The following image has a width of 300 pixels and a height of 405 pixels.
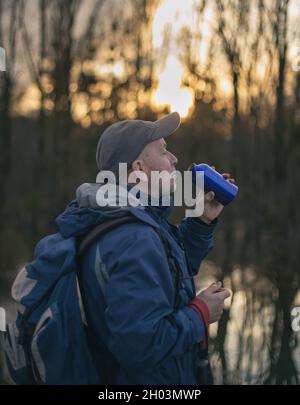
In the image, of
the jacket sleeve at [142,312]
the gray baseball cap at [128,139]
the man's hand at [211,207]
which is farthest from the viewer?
the man's hand at [211,207]

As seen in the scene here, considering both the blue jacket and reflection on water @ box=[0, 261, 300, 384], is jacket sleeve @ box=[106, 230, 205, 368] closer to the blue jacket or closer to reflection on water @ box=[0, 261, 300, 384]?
the blue jacket

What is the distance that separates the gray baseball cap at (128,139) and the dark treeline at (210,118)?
427cm

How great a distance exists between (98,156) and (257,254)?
31.9ft

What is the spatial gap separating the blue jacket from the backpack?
3cm

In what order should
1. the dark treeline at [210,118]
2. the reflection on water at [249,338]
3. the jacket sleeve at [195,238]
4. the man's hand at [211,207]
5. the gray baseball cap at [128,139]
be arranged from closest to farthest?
1. the gray baseball cap at [128,139]
2. the man's hand at [211,207]
3. the jacket sleeve at [195,238]
4. the reflection on water at [249,338]
5. the dark treeline at [210,118]

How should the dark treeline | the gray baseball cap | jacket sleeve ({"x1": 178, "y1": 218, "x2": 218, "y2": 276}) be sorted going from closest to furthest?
the gray baseball cap, jacket sleeve ({"x1": 178, "y1": 218, "x2": 218, "y2": 276}), the dark treeline

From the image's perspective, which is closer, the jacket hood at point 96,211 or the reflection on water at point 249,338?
the jacket hood at point 96,211

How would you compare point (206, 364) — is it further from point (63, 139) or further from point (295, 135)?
point (63, 139)

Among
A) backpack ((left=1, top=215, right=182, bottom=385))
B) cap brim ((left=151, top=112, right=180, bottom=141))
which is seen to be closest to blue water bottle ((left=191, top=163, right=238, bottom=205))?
cap brim ((left=151, top=112, right=180, bottom=141))

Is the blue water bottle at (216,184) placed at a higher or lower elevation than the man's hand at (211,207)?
higher

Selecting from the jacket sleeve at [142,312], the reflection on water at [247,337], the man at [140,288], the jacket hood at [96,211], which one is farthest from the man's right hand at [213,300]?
the reflection on water at [247,337]

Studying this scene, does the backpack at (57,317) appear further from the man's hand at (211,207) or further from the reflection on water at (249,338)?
the reflection on water at (249,338)

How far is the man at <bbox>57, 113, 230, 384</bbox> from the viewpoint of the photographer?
1754 mm

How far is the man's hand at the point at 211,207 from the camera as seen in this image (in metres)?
2.17
